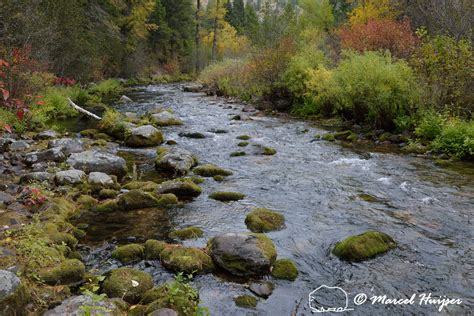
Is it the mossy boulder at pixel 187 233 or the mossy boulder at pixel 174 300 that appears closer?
the mossy boulder at pixel 174 300

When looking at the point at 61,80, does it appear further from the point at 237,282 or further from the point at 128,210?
the point at 237,282

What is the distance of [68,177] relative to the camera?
900cm

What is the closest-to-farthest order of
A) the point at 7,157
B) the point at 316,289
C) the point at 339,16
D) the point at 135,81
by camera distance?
the point at 316,289
the point at 7,157
the point at 135,81
the point at 339,16

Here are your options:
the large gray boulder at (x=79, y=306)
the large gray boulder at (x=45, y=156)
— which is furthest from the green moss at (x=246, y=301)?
the large gray boulder at (x=45, y=156)

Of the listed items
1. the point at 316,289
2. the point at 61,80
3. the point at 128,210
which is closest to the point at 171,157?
the point at 128,210

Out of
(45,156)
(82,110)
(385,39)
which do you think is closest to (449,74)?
(385,39)

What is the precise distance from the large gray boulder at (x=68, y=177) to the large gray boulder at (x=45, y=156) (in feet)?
5.48

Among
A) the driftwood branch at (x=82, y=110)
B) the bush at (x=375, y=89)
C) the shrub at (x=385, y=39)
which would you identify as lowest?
the driftwood branch at (x=82, y=110)

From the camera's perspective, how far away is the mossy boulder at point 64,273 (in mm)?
5066

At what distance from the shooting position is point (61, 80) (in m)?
22.6

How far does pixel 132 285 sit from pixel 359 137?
11.6m

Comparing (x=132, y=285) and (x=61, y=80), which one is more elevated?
(x=61, y=80)

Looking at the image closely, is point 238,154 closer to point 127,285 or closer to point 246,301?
point 246,301

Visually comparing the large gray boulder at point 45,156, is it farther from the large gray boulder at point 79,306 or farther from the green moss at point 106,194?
the large gray boulder at point 79,306
